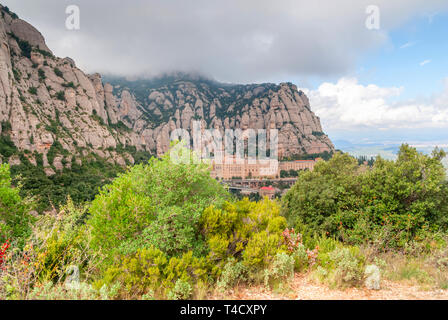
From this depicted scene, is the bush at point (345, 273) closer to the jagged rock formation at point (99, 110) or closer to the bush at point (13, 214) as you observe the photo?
the bush at point (13, 214)

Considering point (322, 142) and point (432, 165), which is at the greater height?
point (322, 142)

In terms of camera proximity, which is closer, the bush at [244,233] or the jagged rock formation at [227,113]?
the bush at [244,233]

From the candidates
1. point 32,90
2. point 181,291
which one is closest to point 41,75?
point 32,90

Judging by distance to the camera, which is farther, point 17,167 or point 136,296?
point 17,167

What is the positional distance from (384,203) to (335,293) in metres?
7.19

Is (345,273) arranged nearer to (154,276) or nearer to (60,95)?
(154,276)

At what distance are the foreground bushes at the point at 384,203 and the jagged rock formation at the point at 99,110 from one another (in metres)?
61.1

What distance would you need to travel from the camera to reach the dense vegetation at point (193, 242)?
471cm

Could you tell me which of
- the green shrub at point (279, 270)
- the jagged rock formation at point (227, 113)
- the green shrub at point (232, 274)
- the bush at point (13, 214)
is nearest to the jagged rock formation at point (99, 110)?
the jagged rock formation at point (227, 113)

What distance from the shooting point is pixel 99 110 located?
297 ft

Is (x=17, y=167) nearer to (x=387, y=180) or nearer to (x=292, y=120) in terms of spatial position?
(x=387, y=180)

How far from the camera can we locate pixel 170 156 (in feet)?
23.8

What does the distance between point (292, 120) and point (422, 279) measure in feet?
478
